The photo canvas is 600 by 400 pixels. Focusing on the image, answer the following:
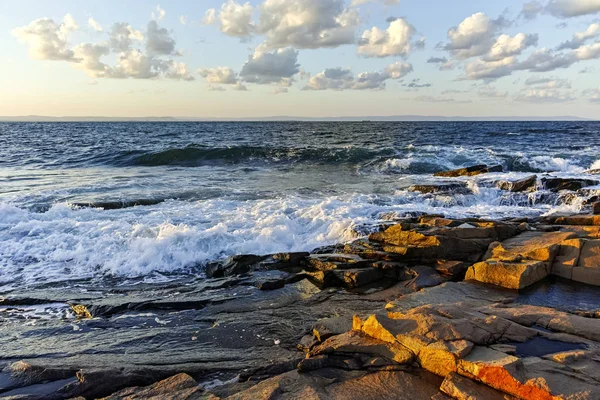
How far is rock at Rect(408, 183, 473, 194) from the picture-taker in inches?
628

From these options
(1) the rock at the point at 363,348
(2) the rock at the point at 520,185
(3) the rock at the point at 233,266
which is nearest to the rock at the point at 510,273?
(1) the rock at the point at 363,348

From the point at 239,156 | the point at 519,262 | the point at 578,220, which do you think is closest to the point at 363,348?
the point at 519,262

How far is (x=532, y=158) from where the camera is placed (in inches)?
1032

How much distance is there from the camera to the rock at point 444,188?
1595 centimetres

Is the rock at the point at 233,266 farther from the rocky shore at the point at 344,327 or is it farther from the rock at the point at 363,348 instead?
Result: the rock at the point at 363,348

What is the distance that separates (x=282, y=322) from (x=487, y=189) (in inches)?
492

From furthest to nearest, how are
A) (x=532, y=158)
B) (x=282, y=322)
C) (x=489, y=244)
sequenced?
(x=532, y=158)
(x=489, y=244)
(x=282, y=322)

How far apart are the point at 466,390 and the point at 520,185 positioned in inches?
554

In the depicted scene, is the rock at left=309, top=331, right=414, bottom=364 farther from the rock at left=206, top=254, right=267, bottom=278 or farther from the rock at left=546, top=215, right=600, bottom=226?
the rock at left=546, top=215, right=600, bottom=226

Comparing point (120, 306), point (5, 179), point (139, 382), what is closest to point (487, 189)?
point (120, 306)

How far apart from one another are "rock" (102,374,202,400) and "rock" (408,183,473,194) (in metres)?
13.4

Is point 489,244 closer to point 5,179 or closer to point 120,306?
point 120,306

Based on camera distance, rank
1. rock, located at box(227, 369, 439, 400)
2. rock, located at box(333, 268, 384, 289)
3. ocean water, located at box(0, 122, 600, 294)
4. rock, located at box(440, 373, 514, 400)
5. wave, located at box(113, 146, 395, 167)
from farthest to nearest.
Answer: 1. wave, located at box(113, 146, 395, 167)
2. ocean water, located at box(0, 122, 600, 294)
3. rock, located at box(333, 268, 384, 289)
4. rock, located at box(227, 369, 439, 400)
5. rock, located at box(440, 373, 514, 400)

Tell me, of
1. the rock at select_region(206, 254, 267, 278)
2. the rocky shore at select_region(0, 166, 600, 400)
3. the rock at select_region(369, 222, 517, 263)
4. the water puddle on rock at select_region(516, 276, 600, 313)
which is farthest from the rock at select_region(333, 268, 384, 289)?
the water puddle on rock at select_region(516, 276, 600, 313)
